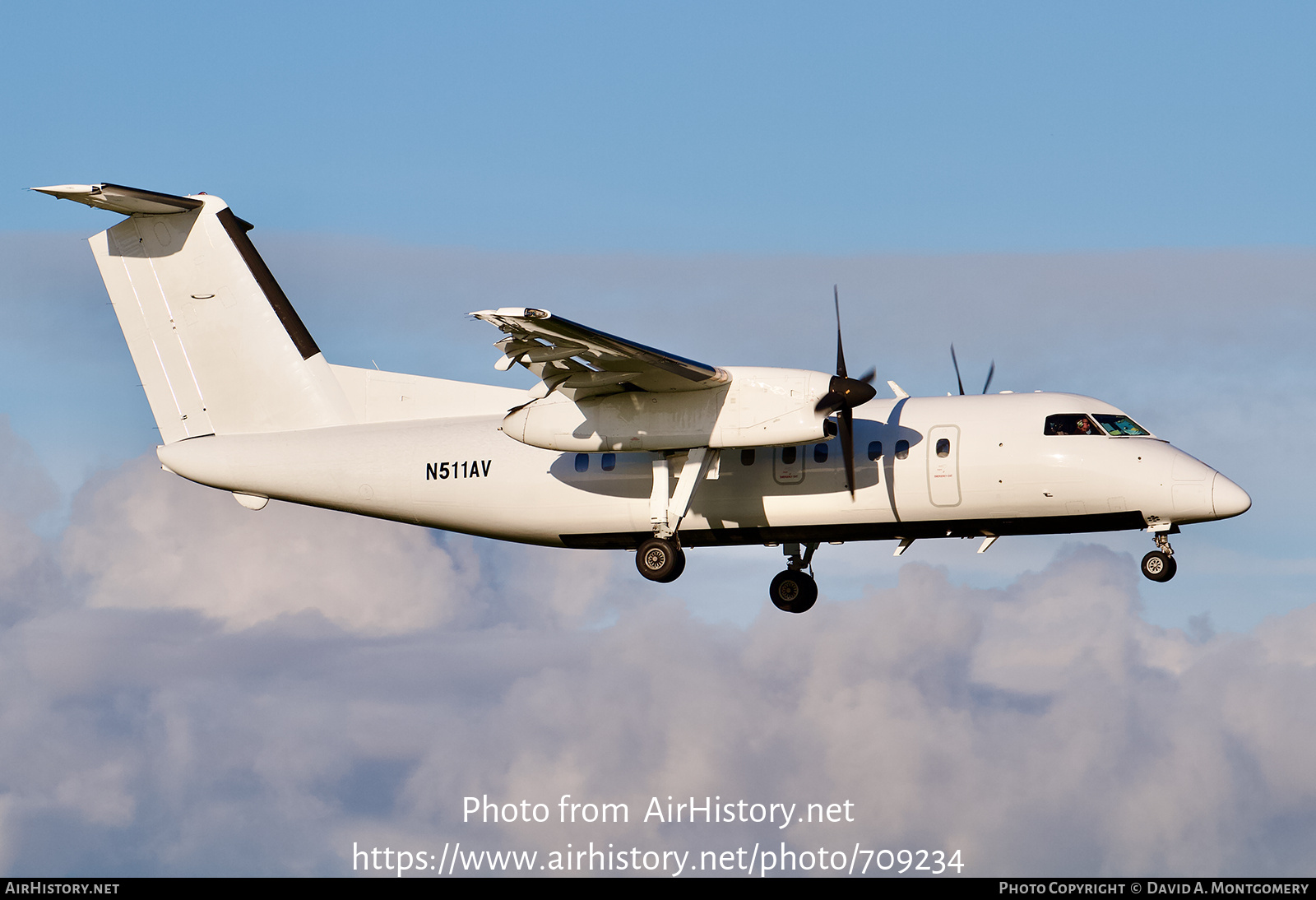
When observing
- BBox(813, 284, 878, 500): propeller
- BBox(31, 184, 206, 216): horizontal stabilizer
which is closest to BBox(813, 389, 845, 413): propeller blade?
BBox(813, 284, 878, 500): propeller

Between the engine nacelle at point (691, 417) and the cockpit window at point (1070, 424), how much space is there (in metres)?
3.04

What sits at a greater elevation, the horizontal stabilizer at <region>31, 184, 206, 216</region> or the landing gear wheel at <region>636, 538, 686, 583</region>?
the horizontal stabilizer at <region>31, 184, 206, 216</region>

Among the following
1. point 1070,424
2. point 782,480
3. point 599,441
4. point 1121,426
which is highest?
point 599,441

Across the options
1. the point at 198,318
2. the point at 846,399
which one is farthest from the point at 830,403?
the point at 198,318

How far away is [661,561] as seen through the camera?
2044 cm

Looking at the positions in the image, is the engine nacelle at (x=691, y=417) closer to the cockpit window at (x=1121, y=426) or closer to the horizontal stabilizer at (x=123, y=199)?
the cockpit window at (x=1121, y=426)

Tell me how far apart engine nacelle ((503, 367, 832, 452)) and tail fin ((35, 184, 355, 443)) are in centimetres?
490

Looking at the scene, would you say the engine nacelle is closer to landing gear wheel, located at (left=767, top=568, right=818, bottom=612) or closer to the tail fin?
landing gear wheel, located at (left=767, top=568, right=818, bottom=612)

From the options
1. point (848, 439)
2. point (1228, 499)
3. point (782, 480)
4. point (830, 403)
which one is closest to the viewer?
point (1228, 499)

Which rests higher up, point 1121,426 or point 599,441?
point 599,441

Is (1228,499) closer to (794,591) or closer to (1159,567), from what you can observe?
(1159,567)

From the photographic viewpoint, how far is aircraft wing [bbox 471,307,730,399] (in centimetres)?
1800

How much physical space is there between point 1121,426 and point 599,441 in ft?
22.8

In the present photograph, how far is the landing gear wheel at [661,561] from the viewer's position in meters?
20.4
